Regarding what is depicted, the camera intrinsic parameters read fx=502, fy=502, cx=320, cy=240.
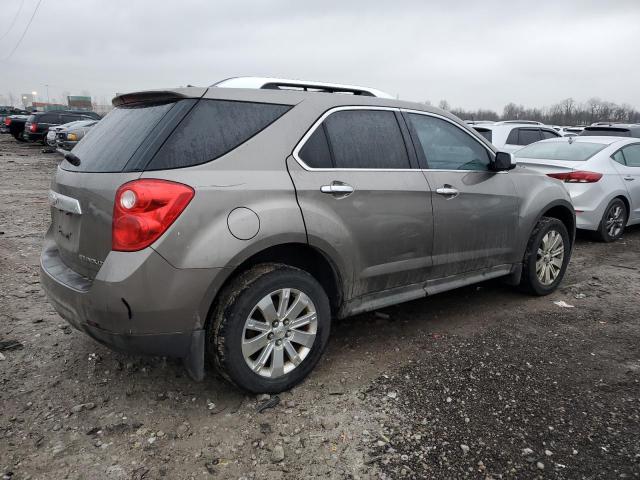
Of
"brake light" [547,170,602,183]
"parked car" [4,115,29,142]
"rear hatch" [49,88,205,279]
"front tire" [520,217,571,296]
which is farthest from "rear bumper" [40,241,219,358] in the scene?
"parked car" [4,115,29,142]

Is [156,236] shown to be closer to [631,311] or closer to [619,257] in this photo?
[631,311]

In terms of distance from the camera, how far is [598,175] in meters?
6.67

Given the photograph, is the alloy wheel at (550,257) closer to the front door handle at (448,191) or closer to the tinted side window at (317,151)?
the front door handle at (448,191)

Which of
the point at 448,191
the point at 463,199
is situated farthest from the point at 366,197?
the point at 463,199

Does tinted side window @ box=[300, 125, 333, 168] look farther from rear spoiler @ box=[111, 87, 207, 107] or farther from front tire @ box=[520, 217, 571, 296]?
front tire @ box=[520, 217, 571, 296]

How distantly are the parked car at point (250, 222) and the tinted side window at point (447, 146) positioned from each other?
2cm

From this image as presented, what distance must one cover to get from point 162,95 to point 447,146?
7.03ft

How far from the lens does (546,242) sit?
182 inches

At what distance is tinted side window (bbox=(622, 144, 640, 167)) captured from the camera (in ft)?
23.8

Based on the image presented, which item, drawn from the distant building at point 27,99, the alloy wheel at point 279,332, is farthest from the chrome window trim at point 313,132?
the distant building at point 27,99

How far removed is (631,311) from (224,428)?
3.75m

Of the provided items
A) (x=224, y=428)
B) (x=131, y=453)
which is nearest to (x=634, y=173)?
(x=224, y=428)

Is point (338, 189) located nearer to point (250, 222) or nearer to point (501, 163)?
point (250, 222)

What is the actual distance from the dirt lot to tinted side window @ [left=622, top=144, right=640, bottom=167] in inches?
154
